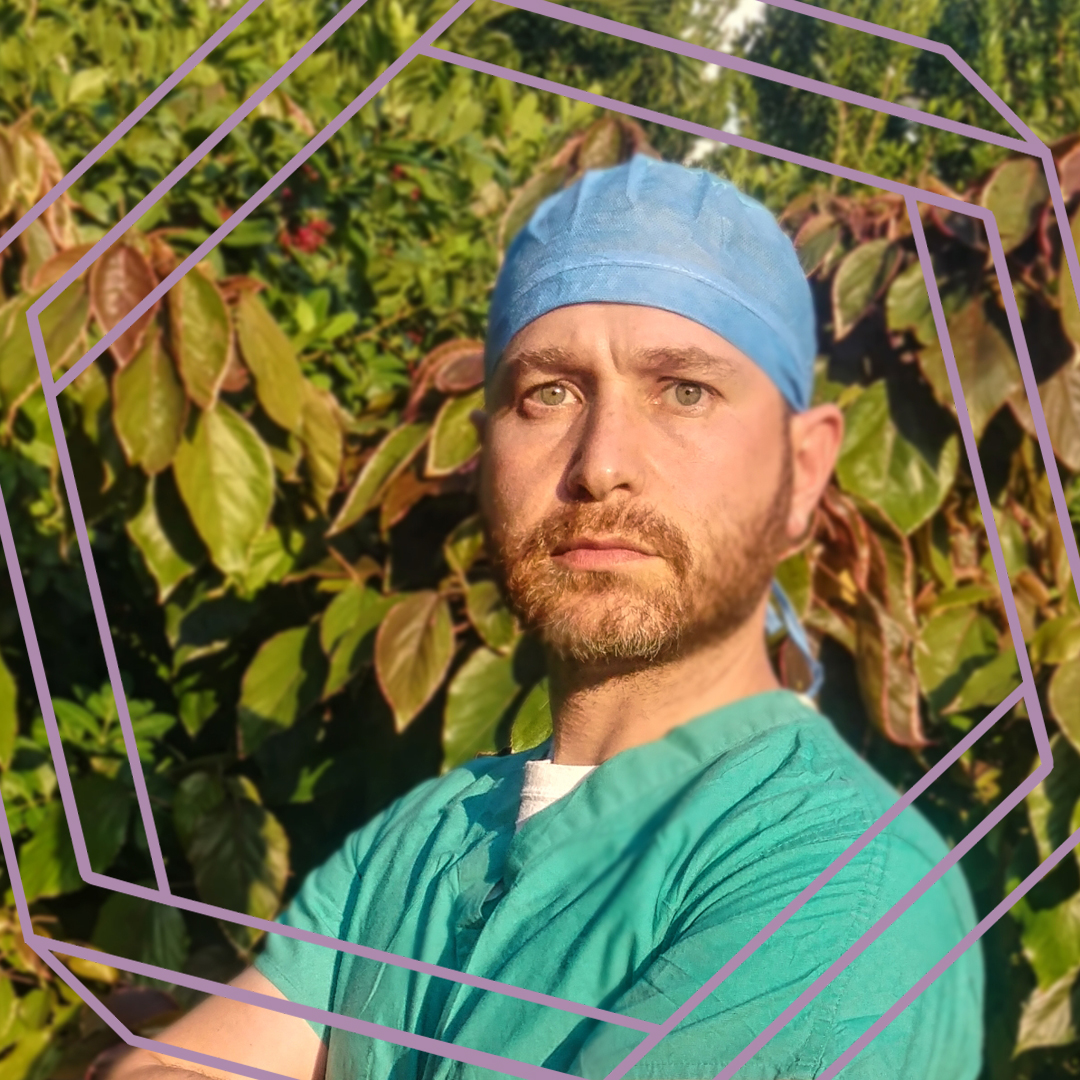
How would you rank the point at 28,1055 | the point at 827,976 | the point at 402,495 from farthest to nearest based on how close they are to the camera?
the point at 28,1055 < the point at 402,495 < the point at 827,976

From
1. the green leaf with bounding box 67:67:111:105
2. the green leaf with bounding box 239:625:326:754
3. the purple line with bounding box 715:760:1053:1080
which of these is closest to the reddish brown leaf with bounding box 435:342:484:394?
the green leaf with bounding box 239:625:326:754

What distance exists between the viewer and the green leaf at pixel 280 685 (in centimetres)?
43

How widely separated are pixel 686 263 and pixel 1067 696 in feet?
0.76

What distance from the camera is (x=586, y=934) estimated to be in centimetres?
28

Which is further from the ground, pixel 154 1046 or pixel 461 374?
pixel 461 374

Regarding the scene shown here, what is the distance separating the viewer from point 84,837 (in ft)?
1.54

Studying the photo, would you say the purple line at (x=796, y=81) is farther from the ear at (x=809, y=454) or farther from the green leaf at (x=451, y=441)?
the green leaf at (x=451, y=441)

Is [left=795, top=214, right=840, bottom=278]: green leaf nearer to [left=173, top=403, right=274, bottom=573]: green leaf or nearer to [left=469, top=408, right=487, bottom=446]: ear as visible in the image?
[left=469, top=408, right=487, bottom=446]: ear

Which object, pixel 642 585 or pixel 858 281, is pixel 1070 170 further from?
pixel 642 585

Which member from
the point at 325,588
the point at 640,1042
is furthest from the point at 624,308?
the point at 325,588

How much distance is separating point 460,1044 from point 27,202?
2.74 ft

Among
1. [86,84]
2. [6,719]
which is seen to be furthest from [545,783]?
[86,84]

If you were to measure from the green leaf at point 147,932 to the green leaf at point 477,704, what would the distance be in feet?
0.45

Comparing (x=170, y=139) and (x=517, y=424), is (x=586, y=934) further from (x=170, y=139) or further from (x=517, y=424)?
(x=170, y=139)
